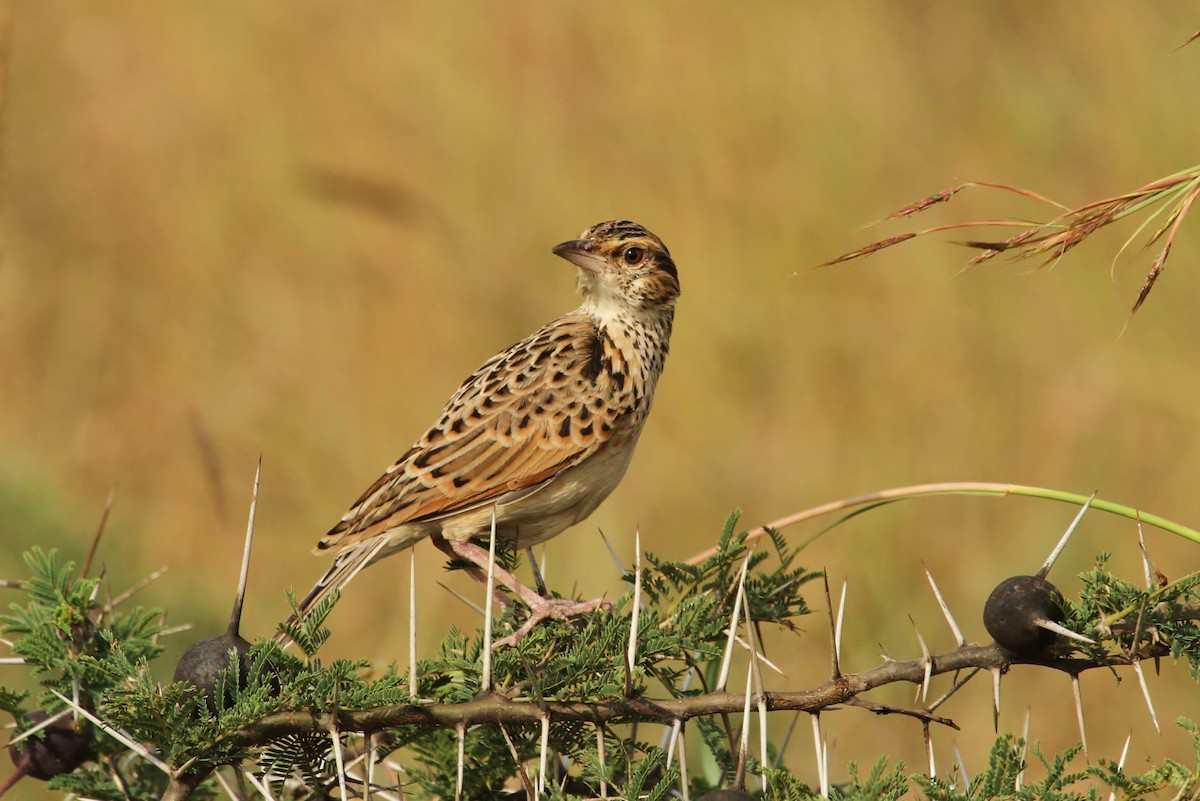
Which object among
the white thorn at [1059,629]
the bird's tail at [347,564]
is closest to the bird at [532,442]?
the bird's tail at [347,564]

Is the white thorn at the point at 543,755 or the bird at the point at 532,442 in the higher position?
the bird at the point at 532,442

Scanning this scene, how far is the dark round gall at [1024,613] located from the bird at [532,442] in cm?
211

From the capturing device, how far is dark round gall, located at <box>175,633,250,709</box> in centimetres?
324

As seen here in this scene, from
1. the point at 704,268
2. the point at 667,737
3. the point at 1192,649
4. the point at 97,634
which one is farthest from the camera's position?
the point at 704,268

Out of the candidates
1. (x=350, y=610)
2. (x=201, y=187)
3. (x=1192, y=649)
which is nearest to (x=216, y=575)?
(x=350, y=610)

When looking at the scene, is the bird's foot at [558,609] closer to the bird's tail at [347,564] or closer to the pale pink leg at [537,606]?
the pale pink leg at [537,606]

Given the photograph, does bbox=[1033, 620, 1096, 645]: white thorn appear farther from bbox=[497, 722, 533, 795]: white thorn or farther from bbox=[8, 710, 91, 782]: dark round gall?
bbox=[8, 710, 91, 782]: dark round gall

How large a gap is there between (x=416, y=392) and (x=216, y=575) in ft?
6.75

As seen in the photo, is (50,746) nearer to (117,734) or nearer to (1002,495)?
(117,734)

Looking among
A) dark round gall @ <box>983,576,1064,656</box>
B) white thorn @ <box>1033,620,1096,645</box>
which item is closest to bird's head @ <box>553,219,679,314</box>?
dark round gall @ <box>983,576,1064,656</box>

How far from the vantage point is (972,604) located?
8.45 meters

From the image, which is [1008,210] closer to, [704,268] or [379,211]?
[704,268]

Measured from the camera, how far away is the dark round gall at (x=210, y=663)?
10.6ft

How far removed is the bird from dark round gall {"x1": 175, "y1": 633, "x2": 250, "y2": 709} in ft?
5.98
